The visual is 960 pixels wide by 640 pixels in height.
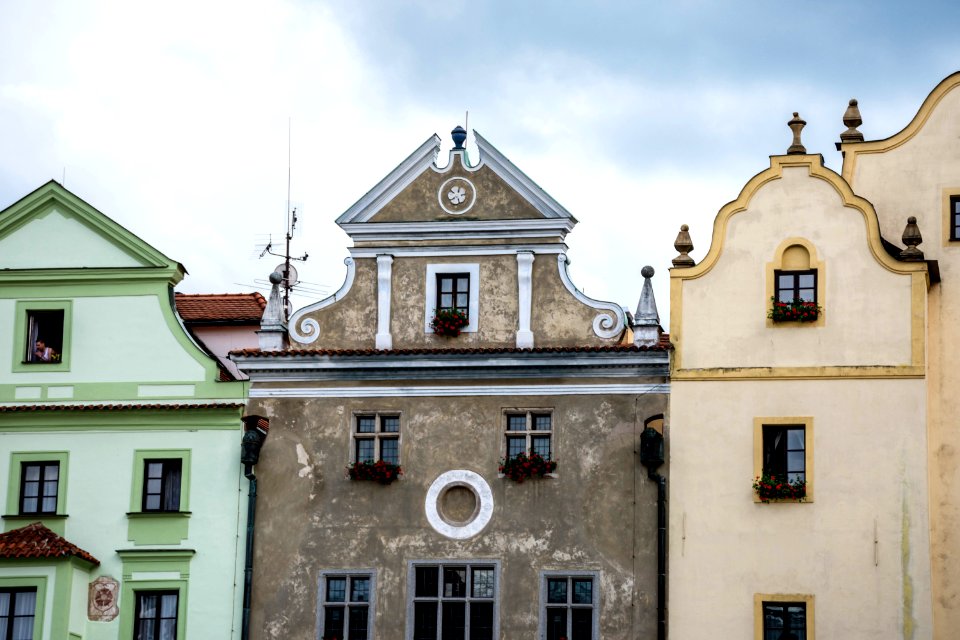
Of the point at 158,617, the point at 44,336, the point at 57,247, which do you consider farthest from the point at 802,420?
the point at 57,247

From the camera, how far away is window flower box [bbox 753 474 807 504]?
4169cm

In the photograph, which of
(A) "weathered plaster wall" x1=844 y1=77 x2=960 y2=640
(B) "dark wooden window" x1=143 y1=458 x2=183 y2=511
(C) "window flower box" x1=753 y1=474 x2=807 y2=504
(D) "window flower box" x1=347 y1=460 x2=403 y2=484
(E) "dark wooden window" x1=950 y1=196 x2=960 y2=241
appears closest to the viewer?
(C) "window flower box" x1=753 y1=474 x2=807 y2=504

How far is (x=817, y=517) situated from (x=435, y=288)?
9.04 m

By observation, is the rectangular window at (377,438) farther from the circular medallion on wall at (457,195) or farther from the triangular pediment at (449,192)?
the circular medallion on wall at (457,195)

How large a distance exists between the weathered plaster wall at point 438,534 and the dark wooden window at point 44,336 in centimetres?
460

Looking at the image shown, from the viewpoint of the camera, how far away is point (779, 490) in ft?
137

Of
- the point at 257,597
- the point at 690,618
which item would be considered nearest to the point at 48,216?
the point at 257,597

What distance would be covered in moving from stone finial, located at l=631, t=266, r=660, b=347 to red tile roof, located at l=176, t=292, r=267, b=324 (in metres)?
9.36

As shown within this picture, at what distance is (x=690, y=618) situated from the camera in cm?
4178

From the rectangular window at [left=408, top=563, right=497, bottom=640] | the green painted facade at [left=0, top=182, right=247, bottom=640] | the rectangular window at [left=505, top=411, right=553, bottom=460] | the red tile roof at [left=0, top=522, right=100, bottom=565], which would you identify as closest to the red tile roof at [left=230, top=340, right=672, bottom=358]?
the green painted facade at [left=0, top=182, right=247, bottom=640]

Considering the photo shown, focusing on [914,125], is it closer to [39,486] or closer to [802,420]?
[802,420]

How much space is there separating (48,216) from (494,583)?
40.7 ft

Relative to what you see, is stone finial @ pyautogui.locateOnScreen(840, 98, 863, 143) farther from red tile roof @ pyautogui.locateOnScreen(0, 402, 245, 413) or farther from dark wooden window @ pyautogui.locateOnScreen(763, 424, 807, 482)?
red tile roof @ pyautogui.locateOnScreen(0, 402, 245, 413)

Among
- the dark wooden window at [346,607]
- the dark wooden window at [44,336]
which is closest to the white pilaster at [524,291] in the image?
the dark wooden window at [346,607]
